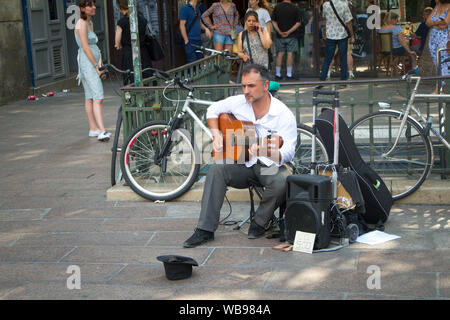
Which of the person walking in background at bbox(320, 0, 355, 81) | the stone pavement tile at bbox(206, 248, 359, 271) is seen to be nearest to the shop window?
the person walking in background at bbox(320, 0, 355, 81)

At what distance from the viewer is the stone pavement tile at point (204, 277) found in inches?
180

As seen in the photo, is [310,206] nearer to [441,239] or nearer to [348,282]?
[348,282]

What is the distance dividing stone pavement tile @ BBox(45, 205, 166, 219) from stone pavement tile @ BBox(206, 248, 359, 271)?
3.91 ft

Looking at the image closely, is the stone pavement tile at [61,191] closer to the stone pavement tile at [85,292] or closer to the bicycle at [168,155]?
the bicycle at [168,155]

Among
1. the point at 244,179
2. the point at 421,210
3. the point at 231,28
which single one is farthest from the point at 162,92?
the point at 231,28

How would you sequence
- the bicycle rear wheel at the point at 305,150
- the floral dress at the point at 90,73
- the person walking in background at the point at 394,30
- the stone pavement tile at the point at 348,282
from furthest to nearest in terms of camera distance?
the person walking in background at the point at 394,30 < the floral dress at the point at 90,73 < the bicycle rear wheel at the point at 305,150 < the stone pavement tile at the point at 348,282

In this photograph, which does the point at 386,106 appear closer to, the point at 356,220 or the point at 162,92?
the point at 356,220

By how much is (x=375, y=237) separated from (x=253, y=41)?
14.8 ft

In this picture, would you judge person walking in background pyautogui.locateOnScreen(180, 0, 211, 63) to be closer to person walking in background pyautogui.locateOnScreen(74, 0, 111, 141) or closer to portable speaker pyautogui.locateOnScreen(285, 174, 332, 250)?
person walking in background pyautogui.locateOnScreen(74, 0, 111, 141)

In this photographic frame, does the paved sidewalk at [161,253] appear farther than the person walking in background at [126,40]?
No

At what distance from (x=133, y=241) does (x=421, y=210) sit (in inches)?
96.4

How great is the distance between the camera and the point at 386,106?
611 centimetres

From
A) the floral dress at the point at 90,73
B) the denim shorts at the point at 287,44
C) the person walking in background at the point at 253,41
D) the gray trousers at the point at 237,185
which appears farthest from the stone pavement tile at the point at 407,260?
the denim shorts at the point at 287,44

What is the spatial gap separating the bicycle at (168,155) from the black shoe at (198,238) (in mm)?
1049
